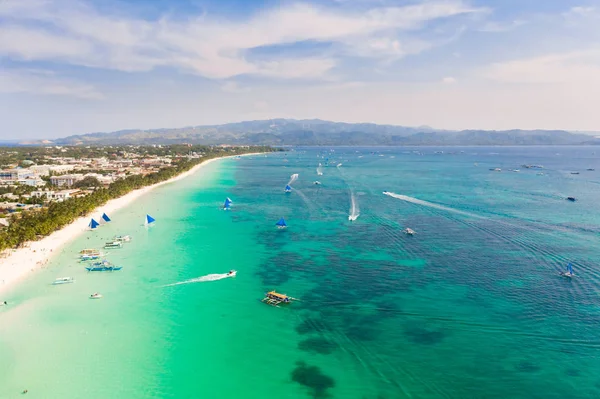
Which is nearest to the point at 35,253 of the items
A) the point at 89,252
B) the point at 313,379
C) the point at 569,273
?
the point at 89,252

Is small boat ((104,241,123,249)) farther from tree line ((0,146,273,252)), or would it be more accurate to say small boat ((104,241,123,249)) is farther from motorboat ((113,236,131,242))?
tree line ((0,146,273,252))

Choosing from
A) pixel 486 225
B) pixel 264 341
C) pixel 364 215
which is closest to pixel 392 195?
pixel 364 215

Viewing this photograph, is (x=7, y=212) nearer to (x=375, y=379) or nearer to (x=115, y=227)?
(x=115, y=227)

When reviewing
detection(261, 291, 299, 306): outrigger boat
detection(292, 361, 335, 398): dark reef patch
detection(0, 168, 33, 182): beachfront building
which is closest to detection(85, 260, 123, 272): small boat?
detection(261, 291, 299, 306): outrigger boat

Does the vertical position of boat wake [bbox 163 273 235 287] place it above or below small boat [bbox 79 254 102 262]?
below

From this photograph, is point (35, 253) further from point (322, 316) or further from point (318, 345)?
point (318, 345)

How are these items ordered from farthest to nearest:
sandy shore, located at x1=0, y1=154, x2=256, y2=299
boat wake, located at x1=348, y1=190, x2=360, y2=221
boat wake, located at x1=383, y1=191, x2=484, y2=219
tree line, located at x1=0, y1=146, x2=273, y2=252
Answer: boat wake, located at x1=383, y1=191, x2=484, y2=219 → boat wake, located at x1=348, y1=190, x2=360, y2=221 → tree line, located at x1=0, y1=146, x2=273, y2=252 → sandy shore, located at x1=0, y1=154, x2=256, y2=299

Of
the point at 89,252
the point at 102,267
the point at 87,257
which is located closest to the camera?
the point at 102,267
